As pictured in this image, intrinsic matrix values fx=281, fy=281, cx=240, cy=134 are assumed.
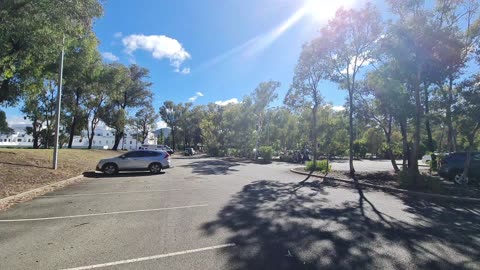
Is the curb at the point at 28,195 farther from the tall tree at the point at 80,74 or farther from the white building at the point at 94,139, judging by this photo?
the white building at the point at 94,139

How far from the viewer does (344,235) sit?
535 cm

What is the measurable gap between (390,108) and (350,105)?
2752 mm

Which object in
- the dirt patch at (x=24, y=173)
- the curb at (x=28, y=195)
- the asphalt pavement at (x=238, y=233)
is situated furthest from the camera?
the dirt patch at (x=24, y=173)

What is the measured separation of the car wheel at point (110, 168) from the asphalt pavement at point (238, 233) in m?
9.00

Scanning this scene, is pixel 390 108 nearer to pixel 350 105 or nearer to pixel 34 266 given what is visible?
pixel 350 105

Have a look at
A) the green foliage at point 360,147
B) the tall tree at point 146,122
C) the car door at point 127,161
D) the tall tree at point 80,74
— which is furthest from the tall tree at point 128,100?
the green foliage at point 360,147

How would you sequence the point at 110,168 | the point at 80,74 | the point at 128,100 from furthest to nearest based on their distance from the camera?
the point at 128,100 → the point at 80,74 → the point at 110,168

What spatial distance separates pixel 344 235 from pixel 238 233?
6.64 ft

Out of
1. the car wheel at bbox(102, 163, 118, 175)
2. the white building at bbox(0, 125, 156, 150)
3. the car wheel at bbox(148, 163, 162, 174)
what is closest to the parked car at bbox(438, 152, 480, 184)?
the car wheel at bbox(148, 163, 162, 174)

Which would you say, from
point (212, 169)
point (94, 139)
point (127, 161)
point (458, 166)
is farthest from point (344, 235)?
point (94, 139)

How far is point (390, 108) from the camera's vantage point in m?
14.5

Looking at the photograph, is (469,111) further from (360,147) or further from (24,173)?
(360,147)

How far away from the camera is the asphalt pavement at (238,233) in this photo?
13.8 feet

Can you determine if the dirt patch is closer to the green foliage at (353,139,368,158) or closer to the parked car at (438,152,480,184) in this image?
the parked car at (438,152,480,184)
